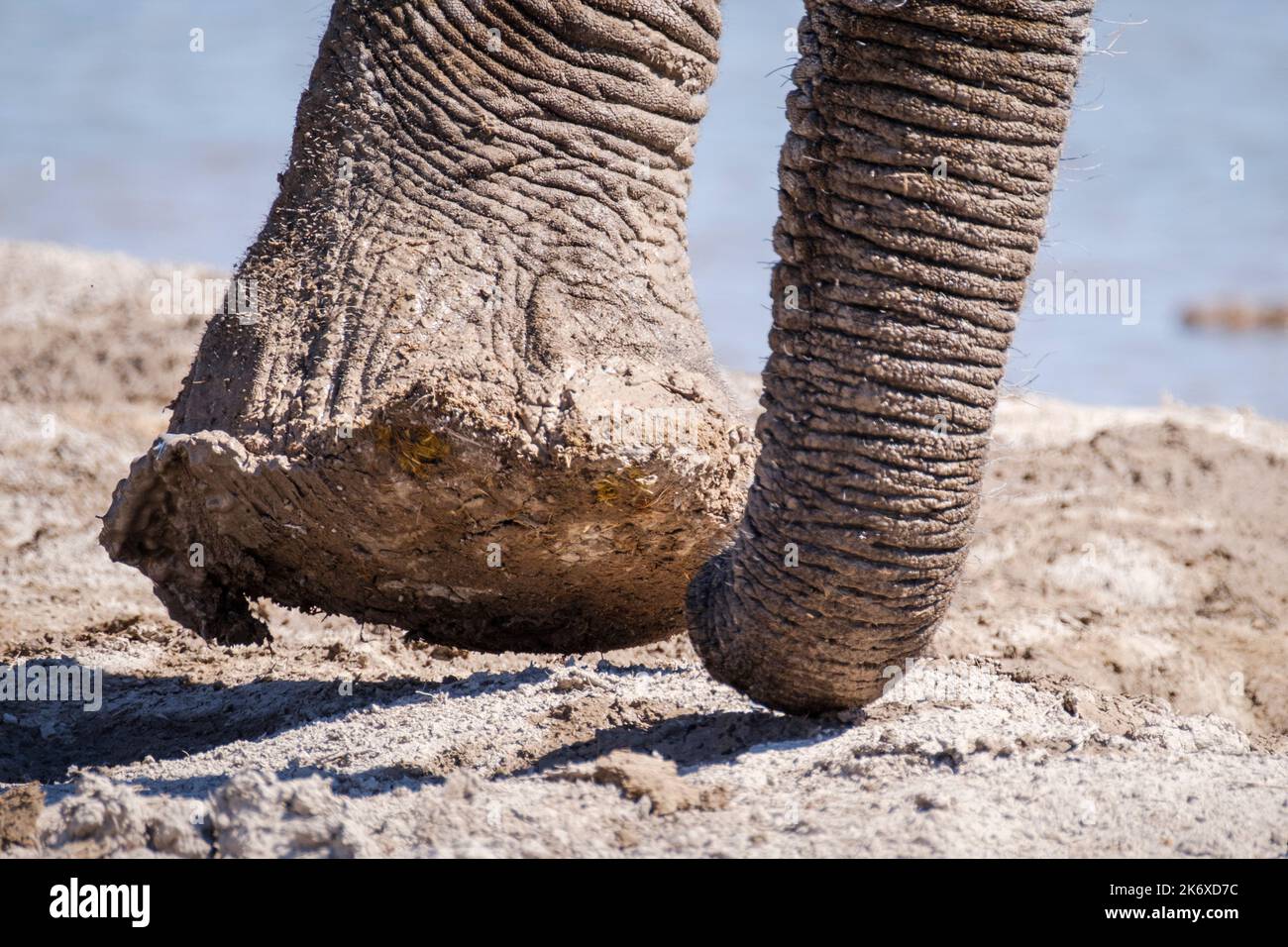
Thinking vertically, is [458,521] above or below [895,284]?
below

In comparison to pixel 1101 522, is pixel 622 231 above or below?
above

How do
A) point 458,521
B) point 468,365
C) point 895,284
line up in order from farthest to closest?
1. point 458,521
2. point 468,365
3. point 895,284

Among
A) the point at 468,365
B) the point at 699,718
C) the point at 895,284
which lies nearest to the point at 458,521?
the point at 468,365

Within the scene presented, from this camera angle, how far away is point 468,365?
3283mm

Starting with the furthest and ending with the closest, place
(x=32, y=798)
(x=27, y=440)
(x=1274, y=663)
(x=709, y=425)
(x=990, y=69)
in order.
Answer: (x=27, y=440) < (x=1274, y=663) < (x=709, y=425) < (x=32, y=798) < (x=990, y=69)

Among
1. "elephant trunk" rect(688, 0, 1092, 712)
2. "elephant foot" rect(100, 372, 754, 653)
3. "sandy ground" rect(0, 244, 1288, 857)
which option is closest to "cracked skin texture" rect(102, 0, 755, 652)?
"elephant foot" rect(100, 372, 754, 653)

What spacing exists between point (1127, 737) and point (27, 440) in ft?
16.6

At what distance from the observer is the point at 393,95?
11.9ft

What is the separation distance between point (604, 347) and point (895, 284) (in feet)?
3.45

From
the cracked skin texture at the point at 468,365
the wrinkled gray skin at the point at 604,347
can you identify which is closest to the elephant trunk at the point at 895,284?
the wrinkled gray skin at the point at 604,347

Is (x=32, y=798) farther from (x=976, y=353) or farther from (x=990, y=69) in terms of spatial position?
(x=990, y=69)

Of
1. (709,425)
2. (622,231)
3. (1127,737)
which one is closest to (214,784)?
(709,425)

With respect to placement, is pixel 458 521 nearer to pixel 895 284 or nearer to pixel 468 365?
pixel 468 365

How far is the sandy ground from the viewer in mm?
2537
